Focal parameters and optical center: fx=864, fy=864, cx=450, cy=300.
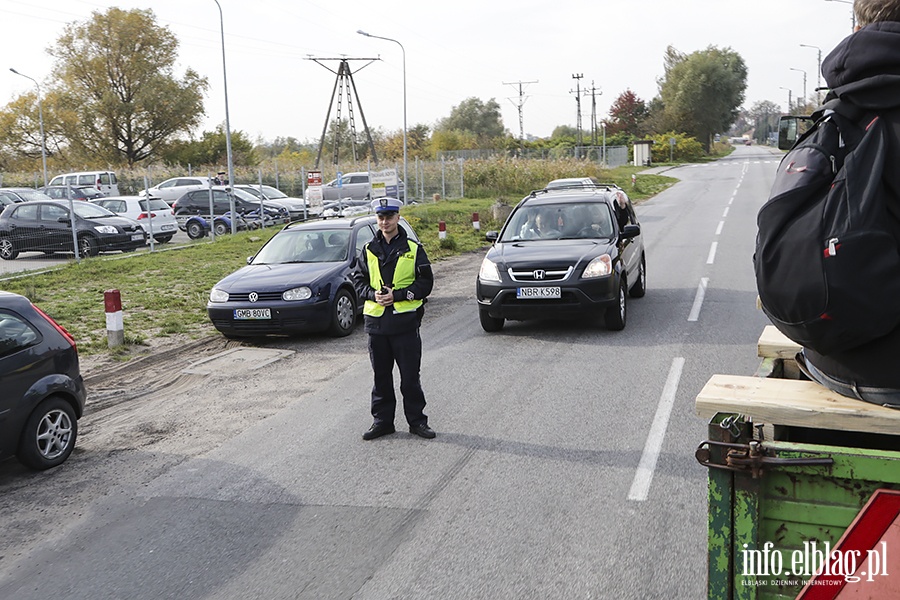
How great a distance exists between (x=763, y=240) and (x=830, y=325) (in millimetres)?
283

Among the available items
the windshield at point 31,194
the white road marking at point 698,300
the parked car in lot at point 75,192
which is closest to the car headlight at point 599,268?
the white road marking at point 698,300

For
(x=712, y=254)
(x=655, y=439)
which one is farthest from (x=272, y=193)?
(x=655, y=439)

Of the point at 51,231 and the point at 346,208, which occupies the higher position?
the point at 346,208

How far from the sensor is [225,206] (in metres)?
31.7

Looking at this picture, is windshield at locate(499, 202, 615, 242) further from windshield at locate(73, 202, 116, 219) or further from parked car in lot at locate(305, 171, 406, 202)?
parked car in lot at locate(305, 171, 406, 202)

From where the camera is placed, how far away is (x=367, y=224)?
44.5 ft

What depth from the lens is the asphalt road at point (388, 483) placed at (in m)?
4.49

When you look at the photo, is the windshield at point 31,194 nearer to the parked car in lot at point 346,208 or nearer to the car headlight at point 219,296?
the parked car in lot at point 346,208

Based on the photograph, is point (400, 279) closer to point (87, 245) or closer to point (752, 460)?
point (752, 460)

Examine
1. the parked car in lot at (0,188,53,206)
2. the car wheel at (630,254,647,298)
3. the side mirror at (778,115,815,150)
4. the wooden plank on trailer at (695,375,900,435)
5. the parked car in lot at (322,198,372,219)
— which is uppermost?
the parked car in lot at (0,188,53,206)

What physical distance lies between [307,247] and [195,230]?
56.4 ft

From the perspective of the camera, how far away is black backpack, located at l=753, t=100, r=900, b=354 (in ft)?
7.19

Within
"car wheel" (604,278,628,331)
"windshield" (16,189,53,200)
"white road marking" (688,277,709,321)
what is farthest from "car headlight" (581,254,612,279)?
"windshield" (16,189,53,200)

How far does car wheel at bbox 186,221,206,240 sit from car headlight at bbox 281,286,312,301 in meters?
18.5
